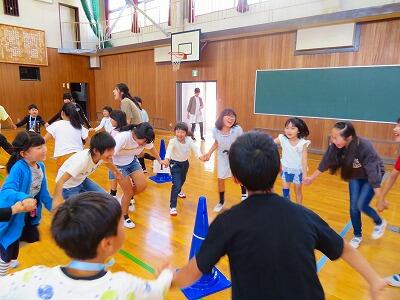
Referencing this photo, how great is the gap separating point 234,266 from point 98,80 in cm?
1499

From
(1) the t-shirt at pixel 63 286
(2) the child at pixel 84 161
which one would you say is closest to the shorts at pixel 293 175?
(2) the child at pixel 84 161

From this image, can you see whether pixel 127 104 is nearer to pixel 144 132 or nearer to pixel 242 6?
pixel 144 132

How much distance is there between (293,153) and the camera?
3.53 meters

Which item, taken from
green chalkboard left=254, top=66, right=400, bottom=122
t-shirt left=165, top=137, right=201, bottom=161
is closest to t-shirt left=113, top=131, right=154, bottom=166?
t-shirt left=165, top=137, right=201, bottom=161

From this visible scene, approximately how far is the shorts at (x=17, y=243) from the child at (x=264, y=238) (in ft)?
5.58

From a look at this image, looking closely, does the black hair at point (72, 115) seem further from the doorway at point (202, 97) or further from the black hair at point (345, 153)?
the doorway at point (202, 97)

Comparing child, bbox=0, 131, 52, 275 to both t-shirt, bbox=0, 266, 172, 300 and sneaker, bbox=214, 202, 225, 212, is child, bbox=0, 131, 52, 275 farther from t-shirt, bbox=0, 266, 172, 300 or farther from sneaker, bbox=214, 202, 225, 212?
sneaker, bbox=214, 202, 225, 212

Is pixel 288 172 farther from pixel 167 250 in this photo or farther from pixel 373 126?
pixel 373 126

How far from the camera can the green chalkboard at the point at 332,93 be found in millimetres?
6555

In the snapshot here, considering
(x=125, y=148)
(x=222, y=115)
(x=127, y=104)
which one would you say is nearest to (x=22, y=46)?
(x=127, y=104)

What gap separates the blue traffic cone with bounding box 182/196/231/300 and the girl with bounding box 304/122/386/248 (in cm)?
144

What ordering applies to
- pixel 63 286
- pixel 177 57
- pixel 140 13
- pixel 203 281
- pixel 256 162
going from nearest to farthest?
pixel 63 286 < pixel 256 162 < pixel 203 281 < pixel 177 57 < pixel 140 13

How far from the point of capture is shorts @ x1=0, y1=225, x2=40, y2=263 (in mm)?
2152

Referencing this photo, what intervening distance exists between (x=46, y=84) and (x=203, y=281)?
44.1 feet
